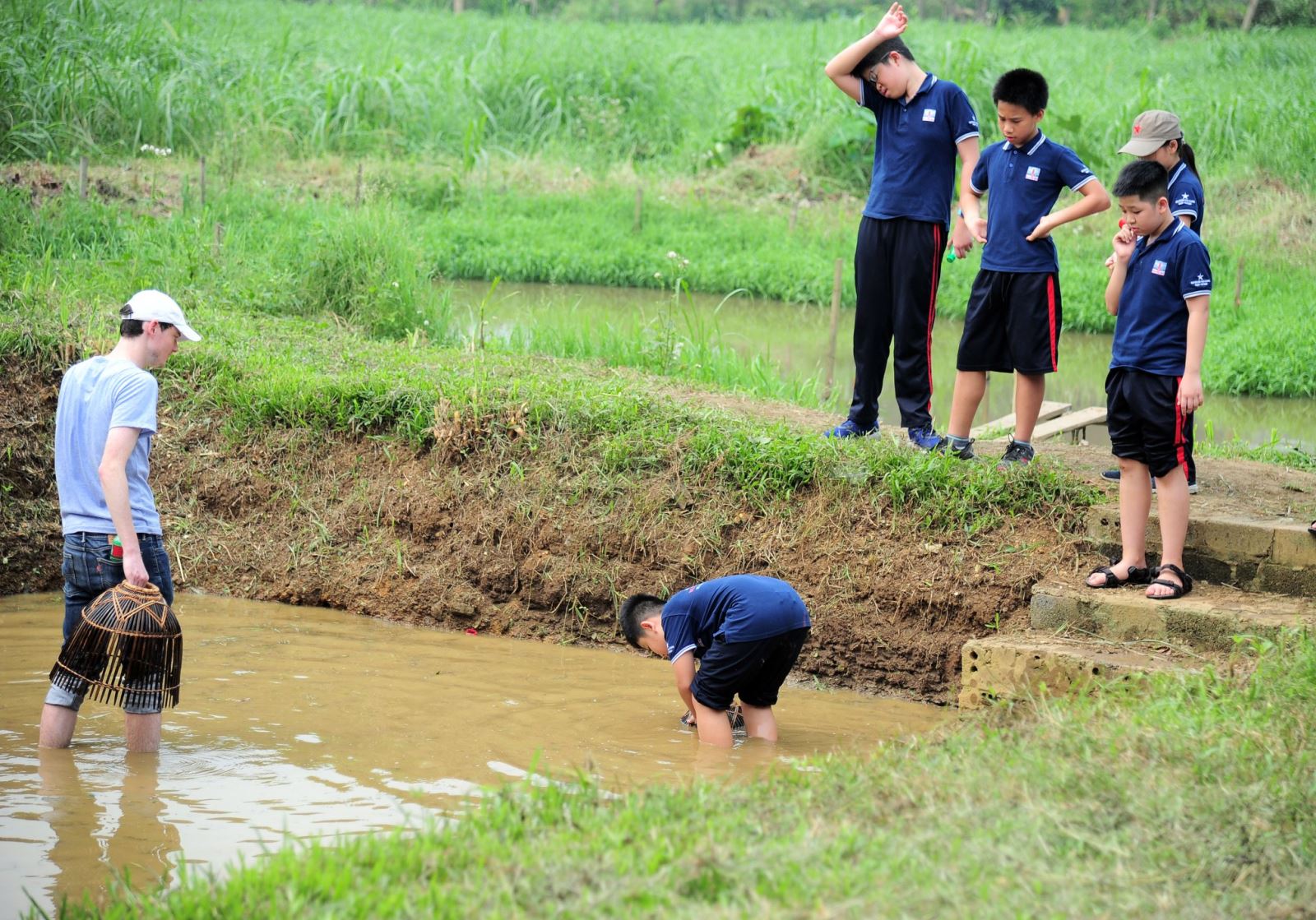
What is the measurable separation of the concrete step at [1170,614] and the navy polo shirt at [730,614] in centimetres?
120

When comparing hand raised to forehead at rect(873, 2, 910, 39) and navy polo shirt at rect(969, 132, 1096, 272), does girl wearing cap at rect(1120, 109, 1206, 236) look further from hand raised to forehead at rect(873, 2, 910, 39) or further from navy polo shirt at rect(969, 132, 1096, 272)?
hand raised to forehead at rect(873, 2, 910, 39)

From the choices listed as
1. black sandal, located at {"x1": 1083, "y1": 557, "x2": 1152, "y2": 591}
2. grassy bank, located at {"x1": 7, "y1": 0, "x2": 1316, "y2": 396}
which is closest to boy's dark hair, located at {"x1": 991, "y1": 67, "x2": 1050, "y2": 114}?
black sandal, located at {"x1": 1083, "y1": 557, "x2": 1152, "y2": 591}

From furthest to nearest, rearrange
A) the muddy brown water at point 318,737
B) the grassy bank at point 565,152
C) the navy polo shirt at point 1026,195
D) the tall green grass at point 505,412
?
1. the grassy bank at point 565,152
2. the tall green grass at point 505,412
3. the navy polo shirt at point 1026,195
4. the muddy brown water at point 318,737

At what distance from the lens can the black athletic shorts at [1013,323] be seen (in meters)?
6.16

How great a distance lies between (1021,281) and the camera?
618 centimetres

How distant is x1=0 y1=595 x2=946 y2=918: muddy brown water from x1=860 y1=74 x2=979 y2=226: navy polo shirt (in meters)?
2.47

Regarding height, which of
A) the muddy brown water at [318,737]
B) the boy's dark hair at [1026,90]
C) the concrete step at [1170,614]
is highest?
the boy's dark hair at [1026,90]

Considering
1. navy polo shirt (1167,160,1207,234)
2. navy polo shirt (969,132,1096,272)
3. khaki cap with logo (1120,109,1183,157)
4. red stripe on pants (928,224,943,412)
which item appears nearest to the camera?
khaki cap with logo (1120,109,1183,157)

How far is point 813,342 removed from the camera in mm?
12523

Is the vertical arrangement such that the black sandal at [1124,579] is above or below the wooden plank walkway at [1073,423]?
below

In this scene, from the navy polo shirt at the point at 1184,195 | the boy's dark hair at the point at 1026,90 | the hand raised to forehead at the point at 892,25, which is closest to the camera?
the navy polo shirt at the point at 1184,195

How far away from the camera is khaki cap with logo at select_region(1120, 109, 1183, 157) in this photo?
18.6ft

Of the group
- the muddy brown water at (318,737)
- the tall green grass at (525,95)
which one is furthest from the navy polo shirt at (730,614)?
the tall green grass at (525,95)

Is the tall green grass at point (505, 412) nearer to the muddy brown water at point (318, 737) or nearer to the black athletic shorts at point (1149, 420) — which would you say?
the black athletic shorts at point (1149, 420)
